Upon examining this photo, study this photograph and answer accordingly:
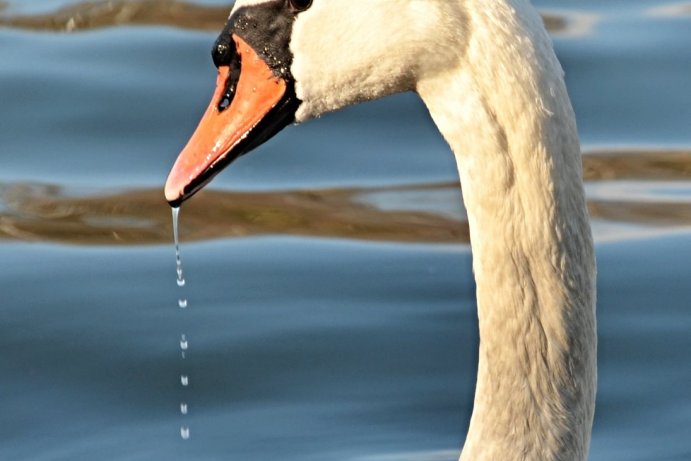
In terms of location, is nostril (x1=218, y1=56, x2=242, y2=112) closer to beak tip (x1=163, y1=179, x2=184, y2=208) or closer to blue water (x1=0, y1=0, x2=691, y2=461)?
beak tip (x1=163, y1=179, x2=184, y2=208)

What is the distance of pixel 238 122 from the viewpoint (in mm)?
4227

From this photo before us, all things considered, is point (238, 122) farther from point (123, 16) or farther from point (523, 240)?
point (123, 16)

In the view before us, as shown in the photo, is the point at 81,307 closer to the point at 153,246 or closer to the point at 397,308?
the point at 153,246

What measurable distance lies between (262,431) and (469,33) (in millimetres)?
2521

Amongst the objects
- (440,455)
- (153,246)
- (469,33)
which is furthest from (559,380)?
(153,246)

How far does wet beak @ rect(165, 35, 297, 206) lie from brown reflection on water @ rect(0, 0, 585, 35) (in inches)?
194

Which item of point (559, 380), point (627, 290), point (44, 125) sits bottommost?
point (559, 380)

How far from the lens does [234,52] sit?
419cm

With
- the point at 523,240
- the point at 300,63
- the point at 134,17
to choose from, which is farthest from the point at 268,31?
the point at 134,17

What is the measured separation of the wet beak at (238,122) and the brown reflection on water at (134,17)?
16.1 ft

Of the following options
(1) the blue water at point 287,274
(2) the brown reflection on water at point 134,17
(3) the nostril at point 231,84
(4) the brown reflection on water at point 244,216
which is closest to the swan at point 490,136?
(3) the nostril at point 231,84

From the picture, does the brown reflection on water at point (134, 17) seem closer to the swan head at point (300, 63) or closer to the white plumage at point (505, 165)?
the swan head at point (300, 63)

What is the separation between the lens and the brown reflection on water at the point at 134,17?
30.1 feet

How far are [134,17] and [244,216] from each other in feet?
8.43
